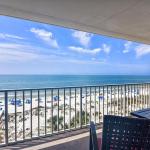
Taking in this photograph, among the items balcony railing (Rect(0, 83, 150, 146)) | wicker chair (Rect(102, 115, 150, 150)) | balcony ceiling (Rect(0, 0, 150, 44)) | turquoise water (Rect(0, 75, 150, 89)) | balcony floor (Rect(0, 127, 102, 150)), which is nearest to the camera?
wicker chair (Rect(102, 115, 150, 150))

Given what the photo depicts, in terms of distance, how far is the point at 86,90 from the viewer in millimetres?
4324

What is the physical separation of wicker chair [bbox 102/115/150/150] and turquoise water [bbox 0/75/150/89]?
21.1 meters

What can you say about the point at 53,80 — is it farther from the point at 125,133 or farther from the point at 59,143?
the point at 125,133

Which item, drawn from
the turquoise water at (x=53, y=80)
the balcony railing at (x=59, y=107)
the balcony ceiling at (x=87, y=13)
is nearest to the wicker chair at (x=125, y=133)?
the balcony ceiling at (x=87, y=13)

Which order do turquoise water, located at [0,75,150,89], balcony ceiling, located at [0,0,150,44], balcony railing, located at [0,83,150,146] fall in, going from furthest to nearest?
turquoise water, located at [0,75,150,89]
balcony railing, located at [0,83,150,146]
balcony ceiling, located at [0,0,150,44]

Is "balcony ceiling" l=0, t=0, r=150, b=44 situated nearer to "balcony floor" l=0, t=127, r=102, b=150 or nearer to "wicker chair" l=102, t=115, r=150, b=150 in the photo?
"wicker chair" l=102, t=115, r=150, b=150

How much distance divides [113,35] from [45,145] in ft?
8.62

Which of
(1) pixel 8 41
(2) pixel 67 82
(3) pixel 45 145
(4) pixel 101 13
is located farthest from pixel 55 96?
(2) pixel 67 82

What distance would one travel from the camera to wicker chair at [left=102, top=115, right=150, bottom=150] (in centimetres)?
130

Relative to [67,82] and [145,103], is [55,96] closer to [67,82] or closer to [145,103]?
[145,103]

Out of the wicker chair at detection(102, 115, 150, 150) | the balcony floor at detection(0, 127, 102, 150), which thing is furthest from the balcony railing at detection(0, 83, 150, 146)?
the wicker chair at detection(102, 115, 150, 150)

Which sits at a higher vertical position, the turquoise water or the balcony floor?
the turquoise water

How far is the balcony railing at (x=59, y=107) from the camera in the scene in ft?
11.1

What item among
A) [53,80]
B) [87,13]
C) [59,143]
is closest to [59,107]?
[59,143]
